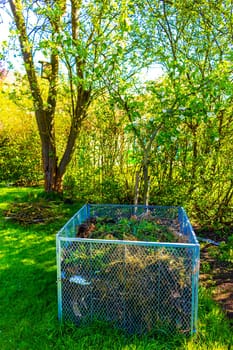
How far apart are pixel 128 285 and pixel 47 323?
28.3 inches

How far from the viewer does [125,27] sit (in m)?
2.77

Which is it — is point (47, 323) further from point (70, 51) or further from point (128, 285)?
point (70, 51)

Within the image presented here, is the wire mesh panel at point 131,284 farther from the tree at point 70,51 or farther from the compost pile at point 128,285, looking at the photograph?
the tree at point 70,51

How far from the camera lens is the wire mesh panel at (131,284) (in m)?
2.17

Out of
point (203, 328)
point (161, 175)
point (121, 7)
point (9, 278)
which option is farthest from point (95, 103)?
point (203, 328)

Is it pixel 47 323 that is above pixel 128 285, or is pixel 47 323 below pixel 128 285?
below

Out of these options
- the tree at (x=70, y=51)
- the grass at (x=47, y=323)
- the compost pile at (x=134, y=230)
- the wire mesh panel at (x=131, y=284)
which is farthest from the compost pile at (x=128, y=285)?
Result: the tree at (x=70, y=51)

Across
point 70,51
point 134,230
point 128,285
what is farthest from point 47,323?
point 70,51

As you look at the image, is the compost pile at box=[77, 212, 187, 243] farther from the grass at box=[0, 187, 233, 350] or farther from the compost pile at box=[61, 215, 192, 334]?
the grass at box=[0, 187, 233, 350]

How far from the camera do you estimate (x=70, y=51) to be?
110 inches

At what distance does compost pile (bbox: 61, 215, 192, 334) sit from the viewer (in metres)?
2.18

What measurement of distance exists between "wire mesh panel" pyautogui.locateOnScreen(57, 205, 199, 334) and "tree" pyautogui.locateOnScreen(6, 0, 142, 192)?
1.80 metres

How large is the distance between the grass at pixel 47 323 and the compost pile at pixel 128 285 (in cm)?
10

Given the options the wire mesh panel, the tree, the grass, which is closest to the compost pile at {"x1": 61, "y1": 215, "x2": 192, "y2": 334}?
the wire mesh panel
